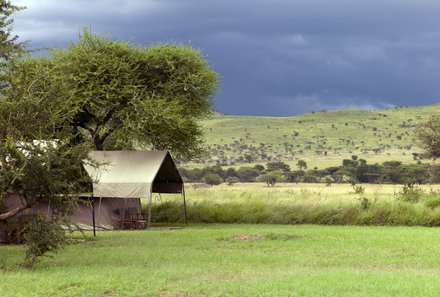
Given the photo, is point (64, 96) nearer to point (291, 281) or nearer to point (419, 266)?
point (291, 281)

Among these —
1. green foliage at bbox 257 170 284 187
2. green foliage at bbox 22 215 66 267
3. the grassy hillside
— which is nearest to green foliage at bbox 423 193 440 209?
green foliage at bbox 22 215 66 267

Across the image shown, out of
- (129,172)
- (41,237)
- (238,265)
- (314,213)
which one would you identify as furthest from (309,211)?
(41,237)

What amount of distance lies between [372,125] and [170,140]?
107961mm

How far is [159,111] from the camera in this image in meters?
37.6

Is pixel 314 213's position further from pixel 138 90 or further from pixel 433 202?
pixel 138 90

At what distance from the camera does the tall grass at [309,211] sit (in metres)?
32.8

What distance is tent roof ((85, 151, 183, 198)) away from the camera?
32.6 m

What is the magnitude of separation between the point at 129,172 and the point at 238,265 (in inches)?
613

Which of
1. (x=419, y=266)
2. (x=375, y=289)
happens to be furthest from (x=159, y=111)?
(x=375, y=289)

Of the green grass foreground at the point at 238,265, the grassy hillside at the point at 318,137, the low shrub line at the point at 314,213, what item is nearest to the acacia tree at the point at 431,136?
the low shrub line at the point at 314,213

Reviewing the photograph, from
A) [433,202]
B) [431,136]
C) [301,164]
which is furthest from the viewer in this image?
[301,164]

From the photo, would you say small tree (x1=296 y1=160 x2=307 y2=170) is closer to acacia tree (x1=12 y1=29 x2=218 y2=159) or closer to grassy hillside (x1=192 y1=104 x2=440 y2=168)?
grassy hillside (x1=192 y1=104 x2=440 y2=168)

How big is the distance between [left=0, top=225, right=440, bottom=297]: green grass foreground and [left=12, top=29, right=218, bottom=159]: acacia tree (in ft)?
34.6

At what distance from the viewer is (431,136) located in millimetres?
63719
